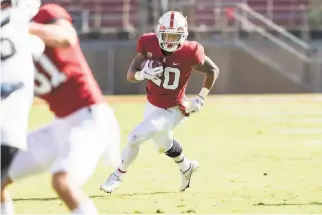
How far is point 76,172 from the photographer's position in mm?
5043

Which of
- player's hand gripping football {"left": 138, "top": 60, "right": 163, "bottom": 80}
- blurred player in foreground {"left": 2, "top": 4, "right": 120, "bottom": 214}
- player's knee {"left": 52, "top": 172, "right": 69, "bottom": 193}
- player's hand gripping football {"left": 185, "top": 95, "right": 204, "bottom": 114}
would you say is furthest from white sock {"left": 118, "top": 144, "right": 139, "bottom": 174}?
player's knee {"left": 52, "top": 172, "right": 69, "bottom": 193}

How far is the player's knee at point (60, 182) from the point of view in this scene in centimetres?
500

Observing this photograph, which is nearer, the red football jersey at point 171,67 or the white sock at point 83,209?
the white sock at point 83,209

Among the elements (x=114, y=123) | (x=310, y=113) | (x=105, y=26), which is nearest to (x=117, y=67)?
(x=105, y=26)

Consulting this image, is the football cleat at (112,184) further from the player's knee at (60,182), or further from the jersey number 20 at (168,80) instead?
the player's knee at (60,182)

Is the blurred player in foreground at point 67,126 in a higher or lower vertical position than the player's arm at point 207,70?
higher

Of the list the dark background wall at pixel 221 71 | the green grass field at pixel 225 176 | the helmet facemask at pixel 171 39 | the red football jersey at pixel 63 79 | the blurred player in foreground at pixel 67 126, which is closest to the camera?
the blurred player in foreground at pixel 67 126

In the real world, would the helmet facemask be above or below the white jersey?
below

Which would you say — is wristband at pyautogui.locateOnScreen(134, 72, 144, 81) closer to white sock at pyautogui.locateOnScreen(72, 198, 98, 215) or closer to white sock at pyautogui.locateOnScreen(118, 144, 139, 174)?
white sock at pyautogui.locateOnScreen(118, 144, 139, 174)

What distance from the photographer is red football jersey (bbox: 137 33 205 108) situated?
836 centimetres

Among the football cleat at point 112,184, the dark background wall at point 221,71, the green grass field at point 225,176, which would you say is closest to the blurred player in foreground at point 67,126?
the green grass field at point 225,176

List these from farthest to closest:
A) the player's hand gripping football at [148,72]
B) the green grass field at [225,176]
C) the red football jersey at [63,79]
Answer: the player's hand gripping football at [148,72] → the green grass field at [225,176] → the red football jersey at [63,79]

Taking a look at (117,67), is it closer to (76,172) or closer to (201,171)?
(201,171)

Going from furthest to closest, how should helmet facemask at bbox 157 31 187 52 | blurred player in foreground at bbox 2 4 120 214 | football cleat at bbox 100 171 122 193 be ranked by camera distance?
football cleat at bbox 100 171 122 193
helmet facemask at bbox 157 31 187 52
blurred player in foreground at bbox 2 4 120 214
